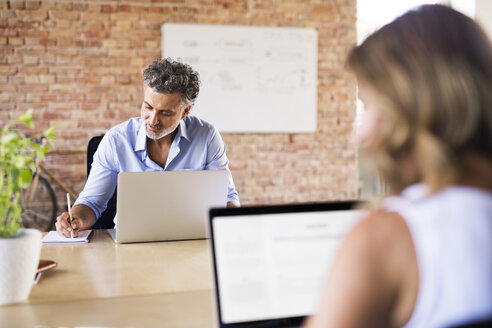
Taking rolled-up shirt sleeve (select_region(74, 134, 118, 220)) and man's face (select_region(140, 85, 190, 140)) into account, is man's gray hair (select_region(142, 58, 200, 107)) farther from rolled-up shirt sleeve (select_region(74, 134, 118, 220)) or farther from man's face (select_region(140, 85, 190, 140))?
rolled-up shirt sleeve (select_region(74, 134, 118, 220))

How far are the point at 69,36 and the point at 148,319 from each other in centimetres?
365

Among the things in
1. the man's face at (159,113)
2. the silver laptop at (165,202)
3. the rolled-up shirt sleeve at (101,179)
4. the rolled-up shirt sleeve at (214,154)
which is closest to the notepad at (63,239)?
the silver laptop at (165,202)

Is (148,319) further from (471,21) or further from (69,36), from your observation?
(69,36)

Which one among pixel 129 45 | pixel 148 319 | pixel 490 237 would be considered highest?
pixel 129 45

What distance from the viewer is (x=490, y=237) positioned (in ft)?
1.70

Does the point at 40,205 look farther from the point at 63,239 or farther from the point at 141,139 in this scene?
the point at 63,239

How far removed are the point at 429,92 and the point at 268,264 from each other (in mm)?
512

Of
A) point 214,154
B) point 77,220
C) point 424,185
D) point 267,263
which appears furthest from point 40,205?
point 424,185

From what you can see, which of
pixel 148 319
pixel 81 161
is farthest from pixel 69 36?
pixel 148 319

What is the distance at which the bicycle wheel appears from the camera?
13.8 ft

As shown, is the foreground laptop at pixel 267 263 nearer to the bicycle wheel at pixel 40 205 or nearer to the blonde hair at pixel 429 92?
the blonde hair at pixel 429 92

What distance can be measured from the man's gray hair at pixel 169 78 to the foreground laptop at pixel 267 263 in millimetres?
1520

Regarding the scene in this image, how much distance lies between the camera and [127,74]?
433 cm

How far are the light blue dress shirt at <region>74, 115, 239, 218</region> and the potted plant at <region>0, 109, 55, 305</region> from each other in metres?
1.01
